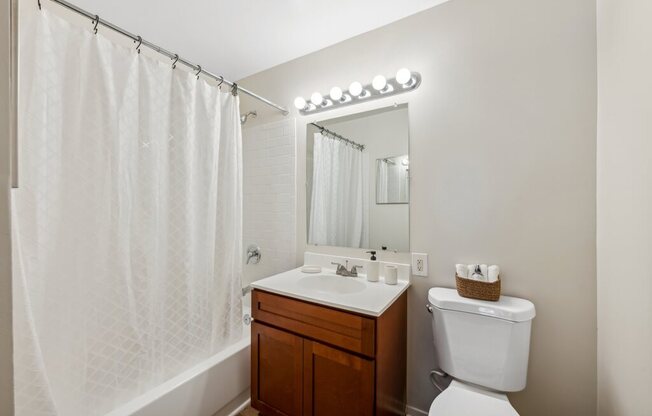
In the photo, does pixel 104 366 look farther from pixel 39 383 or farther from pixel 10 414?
pixel 10 414

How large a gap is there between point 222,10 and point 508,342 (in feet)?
7.36

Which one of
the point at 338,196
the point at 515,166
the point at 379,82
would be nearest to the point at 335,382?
the point at 338,196

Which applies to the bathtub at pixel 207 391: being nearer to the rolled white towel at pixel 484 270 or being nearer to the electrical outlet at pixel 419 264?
the electrical outlet at pixel 419 264

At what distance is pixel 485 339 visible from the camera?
120 cm

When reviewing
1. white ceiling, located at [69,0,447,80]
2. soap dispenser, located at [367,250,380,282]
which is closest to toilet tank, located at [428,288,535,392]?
soap dispenser, located at [367,250,380,282]

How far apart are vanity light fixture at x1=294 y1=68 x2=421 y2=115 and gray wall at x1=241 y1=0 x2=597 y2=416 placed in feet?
0.19

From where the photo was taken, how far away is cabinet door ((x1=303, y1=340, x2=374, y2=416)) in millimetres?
1166

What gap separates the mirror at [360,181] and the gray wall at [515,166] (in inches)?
3.4

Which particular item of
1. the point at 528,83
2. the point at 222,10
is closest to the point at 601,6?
the point at 528,83

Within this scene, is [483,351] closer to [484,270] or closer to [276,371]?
[484,270]

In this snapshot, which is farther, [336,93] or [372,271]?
[336,93]

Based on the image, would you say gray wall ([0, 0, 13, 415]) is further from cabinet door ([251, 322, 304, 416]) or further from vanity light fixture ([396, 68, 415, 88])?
vanity light fixture ([396, 68, 415, 88])

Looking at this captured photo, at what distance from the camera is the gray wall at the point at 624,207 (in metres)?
0.74

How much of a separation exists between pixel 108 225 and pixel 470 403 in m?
1.70
